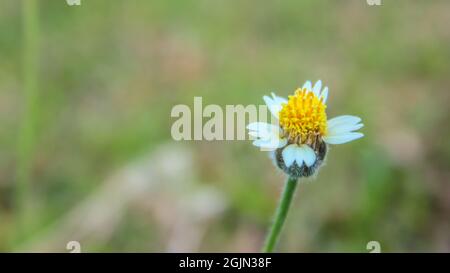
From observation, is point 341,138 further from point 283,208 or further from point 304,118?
point 283,208

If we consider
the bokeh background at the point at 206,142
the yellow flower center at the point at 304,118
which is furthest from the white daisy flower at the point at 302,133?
the bokeh background at the point at 206,142

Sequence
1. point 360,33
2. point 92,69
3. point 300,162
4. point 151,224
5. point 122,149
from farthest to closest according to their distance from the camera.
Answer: point 360,33
point 92,69
point 122,149
point 151,224
point 300,162

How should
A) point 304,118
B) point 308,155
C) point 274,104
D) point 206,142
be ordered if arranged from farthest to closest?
point 206,142, point 274,104, point 304,118, point 308,155

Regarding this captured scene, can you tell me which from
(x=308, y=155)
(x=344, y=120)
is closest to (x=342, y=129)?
(x=344, y=120)

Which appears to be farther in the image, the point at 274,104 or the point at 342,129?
the point at 274,104

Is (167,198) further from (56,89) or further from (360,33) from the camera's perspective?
(360,33)

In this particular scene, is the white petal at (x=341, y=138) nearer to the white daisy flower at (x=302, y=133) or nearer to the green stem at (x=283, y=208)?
the white daisy flower at (x=302, y=133)
